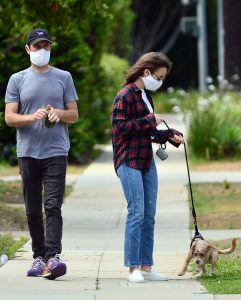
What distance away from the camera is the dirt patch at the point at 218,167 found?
764 inches

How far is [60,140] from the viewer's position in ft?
29.9

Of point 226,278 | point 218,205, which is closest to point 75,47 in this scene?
point 218,205

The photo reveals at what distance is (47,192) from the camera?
9.06 m

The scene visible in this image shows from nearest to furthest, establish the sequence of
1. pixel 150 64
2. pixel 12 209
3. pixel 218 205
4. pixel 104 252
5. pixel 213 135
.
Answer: pixel 150 64
pixel 104 252
pixel 12 209
pixel 218 205
pixel 213 135

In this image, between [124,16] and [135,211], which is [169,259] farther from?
[124,16]

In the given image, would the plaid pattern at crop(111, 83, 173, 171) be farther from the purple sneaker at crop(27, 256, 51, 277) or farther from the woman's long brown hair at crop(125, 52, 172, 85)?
the purple sneaker at crop(27, 256, 51, 277)

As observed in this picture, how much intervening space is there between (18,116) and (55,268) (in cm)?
121

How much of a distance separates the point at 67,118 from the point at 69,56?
33.6 ft

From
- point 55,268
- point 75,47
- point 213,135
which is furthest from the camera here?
point 213,135

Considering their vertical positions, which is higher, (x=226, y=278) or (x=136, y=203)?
(x=136, y=203)

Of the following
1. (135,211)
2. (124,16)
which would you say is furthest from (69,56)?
(124,16)

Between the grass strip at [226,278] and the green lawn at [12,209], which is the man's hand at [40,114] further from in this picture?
the green lawn at [12,209]

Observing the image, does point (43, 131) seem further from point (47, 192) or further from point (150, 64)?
point (150, 64)

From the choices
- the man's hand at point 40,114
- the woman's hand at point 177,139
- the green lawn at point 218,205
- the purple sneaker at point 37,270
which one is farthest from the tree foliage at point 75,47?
the purple sneaker at point 37,270
